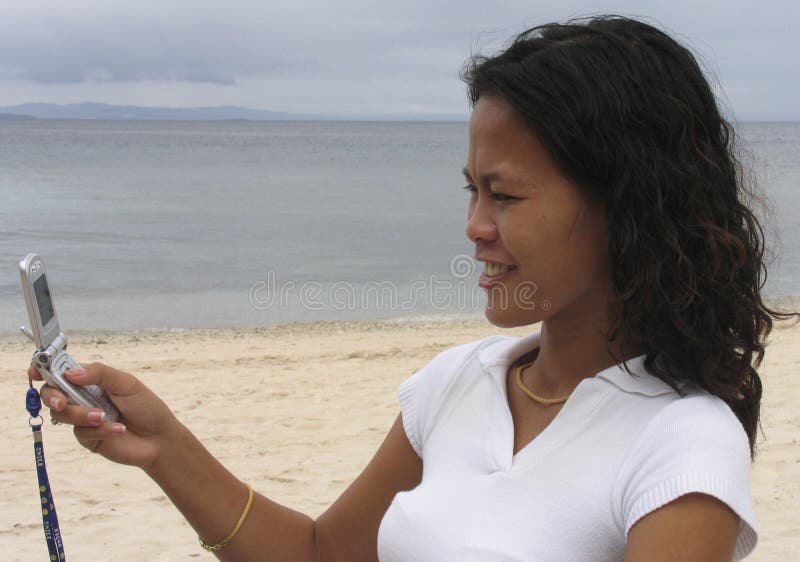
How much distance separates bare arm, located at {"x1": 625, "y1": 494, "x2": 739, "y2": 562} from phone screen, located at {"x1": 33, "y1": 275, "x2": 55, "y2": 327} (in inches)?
44.0

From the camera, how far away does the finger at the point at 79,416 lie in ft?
5.38

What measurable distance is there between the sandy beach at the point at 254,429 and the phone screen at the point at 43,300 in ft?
9.05

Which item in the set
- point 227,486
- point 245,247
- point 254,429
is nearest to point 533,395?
point 227,486

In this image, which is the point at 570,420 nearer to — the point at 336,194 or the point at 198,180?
the point at 336,194

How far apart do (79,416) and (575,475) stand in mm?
903

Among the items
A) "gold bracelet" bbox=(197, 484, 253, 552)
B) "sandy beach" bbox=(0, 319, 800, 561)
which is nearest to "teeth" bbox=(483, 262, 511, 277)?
"gold bracelet" bbox=(197, 484, 253, 552)

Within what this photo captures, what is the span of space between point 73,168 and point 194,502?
48952 mm

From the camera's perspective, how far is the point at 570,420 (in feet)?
5.10

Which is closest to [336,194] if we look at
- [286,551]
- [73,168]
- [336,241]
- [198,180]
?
[198,180]

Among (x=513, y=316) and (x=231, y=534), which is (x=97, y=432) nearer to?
(x=231, y=534)

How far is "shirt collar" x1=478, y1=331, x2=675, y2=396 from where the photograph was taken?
1.53 meters

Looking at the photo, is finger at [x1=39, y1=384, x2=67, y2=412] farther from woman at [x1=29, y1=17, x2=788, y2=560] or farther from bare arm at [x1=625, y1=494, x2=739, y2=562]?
bare arm at [x1=625, y1=494, x2=739, y2=562]

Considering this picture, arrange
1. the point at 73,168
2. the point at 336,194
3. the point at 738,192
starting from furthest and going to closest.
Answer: the point at 73,168 → the point at 336,194 → the point at 738,192

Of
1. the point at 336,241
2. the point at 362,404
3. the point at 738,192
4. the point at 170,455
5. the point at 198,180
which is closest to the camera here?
the point at 738,192
